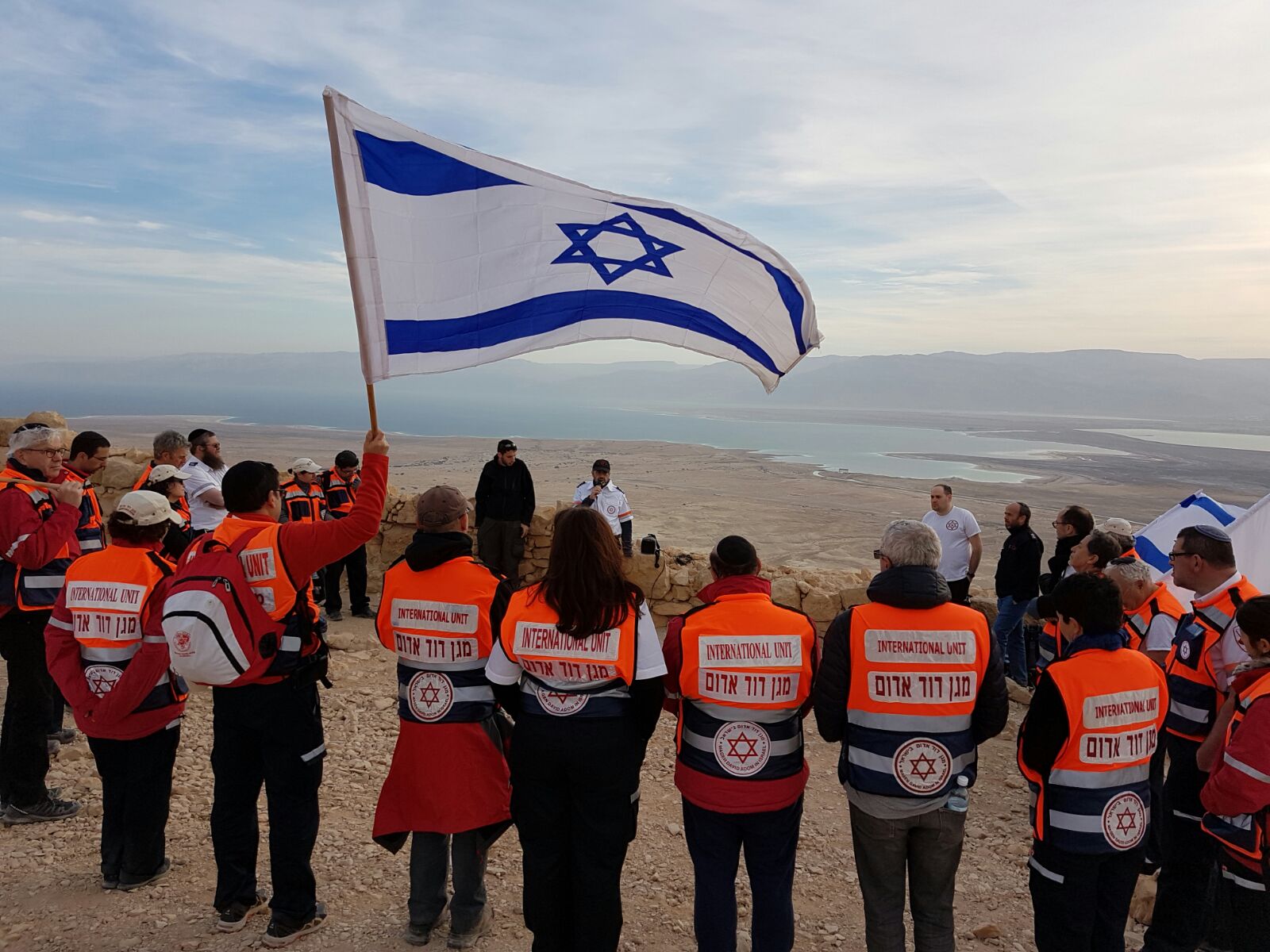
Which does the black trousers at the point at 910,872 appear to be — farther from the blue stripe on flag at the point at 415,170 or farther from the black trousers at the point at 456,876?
the blue stripe on flag at the point at 415,170

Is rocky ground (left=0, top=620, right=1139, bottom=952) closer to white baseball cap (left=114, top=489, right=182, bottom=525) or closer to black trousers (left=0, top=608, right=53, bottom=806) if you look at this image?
black trousers (left=0, top=608, right=53, bottom=806)

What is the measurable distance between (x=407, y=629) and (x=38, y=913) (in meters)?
2.19

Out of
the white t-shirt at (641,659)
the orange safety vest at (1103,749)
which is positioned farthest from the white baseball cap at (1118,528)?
the white t-shirt at (641,659)

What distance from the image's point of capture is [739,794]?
295 centimetres

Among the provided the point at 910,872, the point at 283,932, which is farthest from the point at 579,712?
the point at 283,932

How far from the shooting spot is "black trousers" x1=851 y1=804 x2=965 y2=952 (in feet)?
9.64

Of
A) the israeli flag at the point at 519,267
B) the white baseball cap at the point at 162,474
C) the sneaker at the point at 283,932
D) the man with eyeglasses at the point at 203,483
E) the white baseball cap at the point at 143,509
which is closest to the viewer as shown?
the sneaker at the point at 283,932

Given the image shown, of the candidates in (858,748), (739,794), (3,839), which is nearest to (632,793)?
(739,794)

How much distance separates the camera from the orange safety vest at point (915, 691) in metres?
2.83

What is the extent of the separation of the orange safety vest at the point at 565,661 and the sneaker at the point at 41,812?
10.9 feet

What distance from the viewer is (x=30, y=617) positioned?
4.36 m

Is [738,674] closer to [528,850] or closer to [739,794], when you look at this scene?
[739,794]

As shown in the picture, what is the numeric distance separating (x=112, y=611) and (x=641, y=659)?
2463 mm

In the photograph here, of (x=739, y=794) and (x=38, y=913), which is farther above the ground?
(x=739, y=794)
